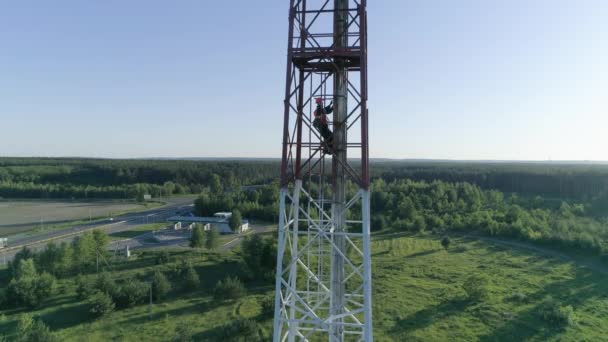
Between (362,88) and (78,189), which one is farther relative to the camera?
(78,189)

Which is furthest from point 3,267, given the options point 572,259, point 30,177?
point 30,177

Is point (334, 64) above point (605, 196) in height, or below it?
above

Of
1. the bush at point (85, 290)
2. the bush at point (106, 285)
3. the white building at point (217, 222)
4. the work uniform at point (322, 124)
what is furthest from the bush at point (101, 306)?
the white building at point (217, 222)

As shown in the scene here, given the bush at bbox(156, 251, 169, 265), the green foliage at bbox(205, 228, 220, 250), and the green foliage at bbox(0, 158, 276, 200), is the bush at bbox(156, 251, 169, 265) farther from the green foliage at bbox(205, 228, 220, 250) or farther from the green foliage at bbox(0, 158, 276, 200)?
the green foliage at bbox(0, 158, 276, 200)

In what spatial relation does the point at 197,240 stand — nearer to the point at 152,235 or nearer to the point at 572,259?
the point at 152,235

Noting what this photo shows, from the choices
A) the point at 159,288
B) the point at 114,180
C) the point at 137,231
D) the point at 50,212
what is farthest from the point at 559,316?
the point at 114,180

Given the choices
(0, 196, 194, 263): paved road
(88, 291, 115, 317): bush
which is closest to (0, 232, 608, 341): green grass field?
(88, 291, 115, 317): bush

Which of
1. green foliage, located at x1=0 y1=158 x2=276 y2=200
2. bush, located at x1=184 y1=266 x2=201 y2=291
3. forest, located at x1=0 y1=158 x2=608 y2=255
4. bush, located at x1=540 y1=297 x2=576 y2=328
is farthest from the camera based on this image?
green foliage, located at x1=0 y1=158 x2=276 y2=200
